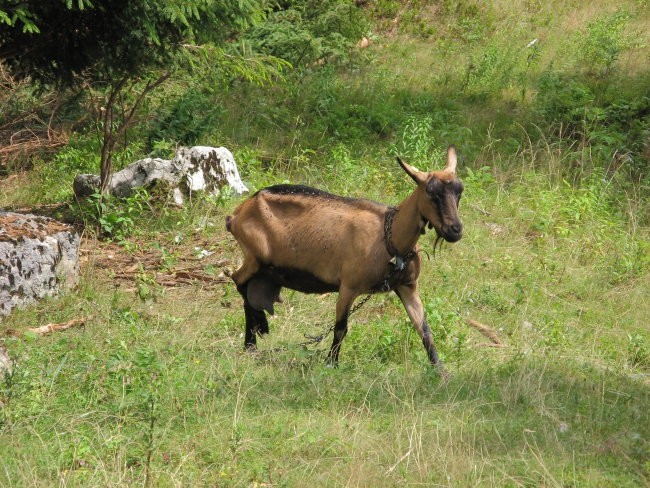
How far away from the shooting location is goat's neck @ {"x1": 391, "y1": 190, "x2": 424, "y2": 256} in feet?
24.1

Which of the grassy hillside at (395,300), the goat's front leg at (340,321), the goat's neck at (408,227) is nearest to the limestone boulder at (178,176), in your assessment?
the grassy hillside at (395,300)

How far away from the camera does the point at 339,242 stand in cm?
773

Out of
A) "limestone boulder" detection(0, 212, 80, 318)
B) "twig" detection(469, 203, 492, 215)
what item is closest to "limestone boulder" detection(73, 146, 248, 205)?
"limestone boulder" detection(0, 212, 80, 318)

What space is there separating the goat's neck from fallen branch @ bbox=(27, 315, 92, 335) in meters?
2.99

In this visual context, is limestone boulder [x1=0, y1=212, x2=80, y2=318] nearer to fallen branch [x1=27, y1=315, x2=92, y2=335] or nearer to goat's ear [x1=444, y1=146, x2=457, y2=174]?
fallen branch [x1=27, y1=315, x2=92, y2=335]

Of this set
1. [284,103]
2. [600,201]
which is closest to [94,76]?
[284,103]

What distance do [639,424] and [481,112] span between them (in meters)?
8.87

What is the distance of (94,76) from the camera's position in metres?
13.0

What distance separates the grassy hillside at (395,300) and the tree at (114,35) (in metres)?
1.62

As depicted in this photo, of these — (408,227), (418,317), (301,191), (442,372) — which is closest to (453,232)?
(408,227)

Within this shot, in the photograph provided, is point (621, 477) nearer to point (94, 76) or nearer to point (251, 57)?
point (251, 57)

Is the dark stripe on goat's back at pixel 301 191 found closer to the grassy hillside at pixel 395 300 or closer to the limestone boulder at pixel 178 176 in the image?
the grassy hillside at pixel 395 300

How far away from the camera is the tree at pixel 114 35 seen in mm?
9969

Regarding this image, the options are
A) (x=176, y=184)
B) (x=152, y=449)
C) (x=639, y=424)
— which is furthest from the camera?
(x=176, y=184)
